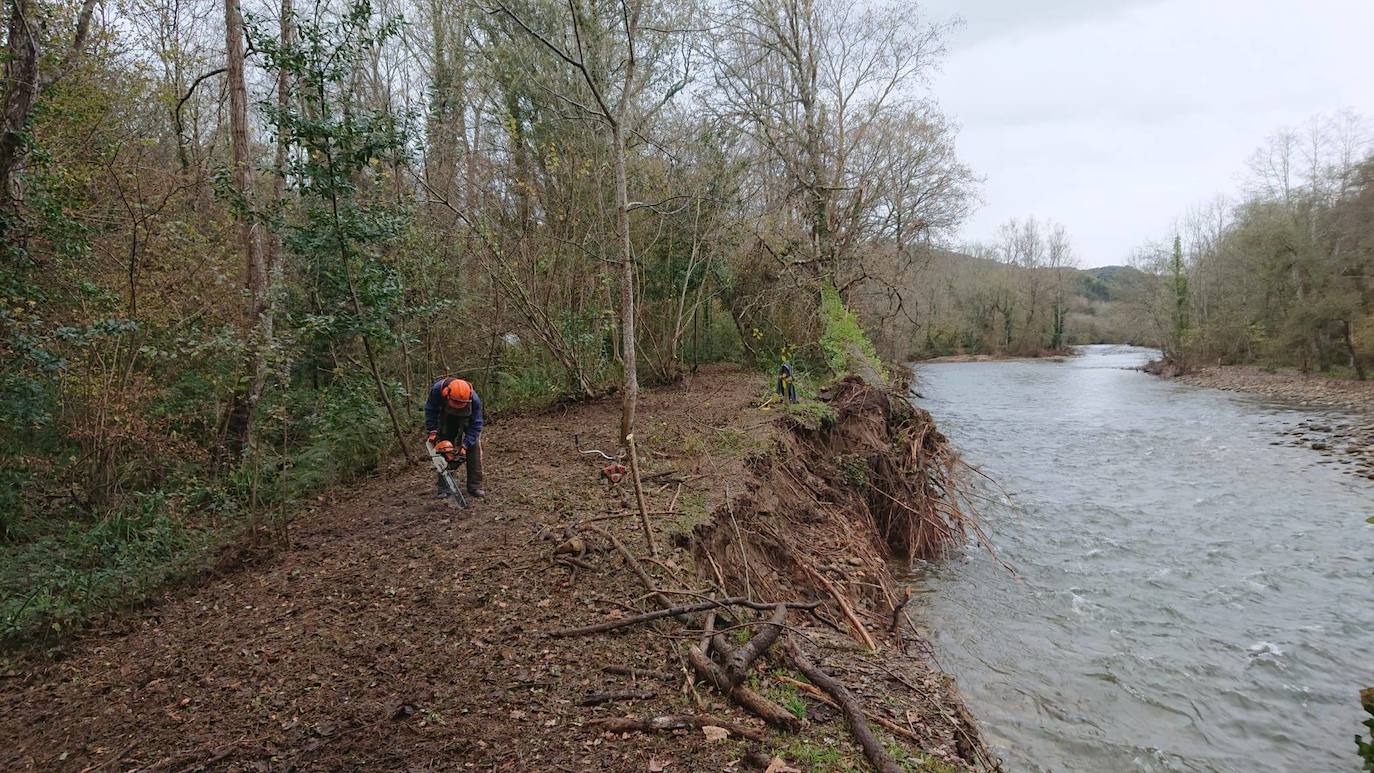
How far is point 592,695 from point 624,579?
49.5 inches

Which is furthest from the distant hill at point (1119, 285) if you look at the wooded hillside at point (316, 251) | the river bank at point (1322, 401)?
the wooded hillside at point (316, 251)

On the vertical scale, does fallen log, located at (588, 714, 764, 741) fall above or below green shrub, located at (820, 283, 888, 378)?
below

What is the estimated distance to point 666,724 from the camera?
2.96 meters

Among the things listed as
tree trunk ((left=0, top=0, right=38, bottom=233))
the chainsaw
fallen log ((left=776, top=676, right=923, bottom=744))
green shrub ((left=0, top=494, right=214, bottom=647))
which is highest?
tree trunk ((left=0, top=0, right=38, bottom=233))

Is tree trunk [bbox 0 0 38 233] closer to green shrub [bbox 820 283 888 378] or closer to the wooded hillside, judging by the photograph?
the wooded hillside

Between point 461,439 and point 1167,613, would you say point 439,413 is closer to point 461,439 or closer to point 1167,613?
point 461,439

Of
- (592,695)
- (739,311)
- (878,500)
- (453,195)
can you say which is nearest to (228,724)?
(592,695)

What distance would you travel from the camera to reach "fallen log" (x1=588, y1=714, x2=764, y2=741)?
293 centimetres

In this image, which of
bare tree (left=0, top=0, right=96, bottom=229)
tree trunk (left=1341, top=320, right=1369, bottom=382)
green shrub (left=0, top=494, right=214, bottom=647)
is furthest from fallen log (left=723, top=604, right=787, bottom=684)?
tree trunk (left=1341, top=320, right=1369, bottom=382)

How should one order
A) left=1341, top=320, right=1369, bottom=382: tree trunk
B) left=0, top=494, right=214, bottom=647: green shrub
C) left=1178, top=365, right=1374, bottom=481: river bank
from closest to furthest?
1. left=0, top=494, right=214, bottom=647: green shrub
2. left=1178, top=365, right=1374, bottom=481: river bank
3. left=1341, top=320, right=1369, bottom=382: tree trunk

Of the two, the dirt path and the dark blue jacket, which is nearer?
the dirt path

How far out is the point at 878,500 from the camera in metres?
8.99

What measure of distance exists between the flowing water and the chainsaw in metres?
4.73

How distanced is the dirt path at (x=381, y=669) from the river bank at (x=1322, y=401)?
51.1 feet
